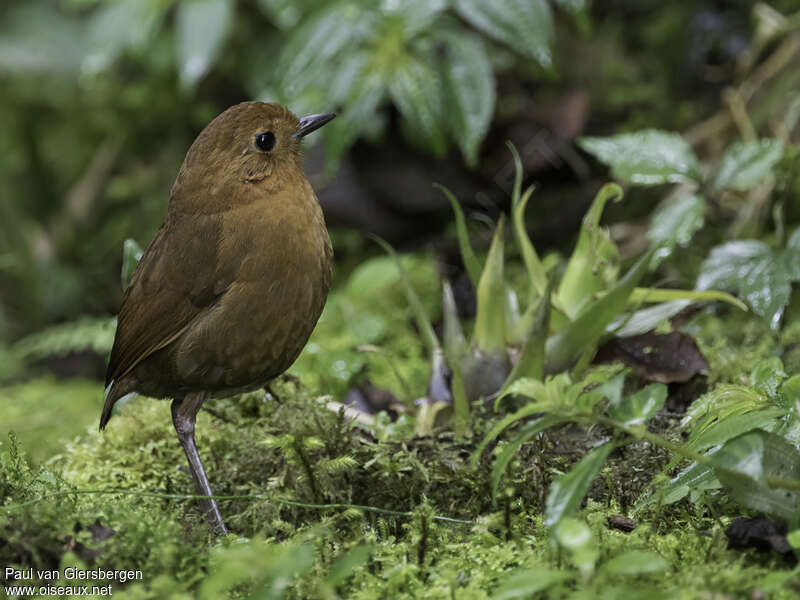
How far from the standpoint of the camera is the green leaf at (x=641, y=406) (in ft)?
5.70

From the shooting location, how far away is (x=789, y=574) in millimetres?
1559

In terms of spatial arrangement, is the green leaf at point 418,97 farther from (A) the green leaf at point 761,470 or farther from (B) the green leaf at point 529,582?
(B) the green leaf at point 529,582

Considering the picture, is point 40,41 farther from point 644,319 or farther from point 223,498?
point 223,498

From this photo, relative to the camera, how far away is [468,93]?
4.13 meters

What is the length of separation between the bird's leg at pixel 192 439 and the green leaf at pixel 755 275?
1885 mm

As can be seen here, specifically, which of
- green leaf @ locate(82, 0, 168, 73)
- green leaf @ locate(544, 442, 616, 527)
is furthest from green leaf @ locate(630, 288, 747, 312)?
green leaf @ locate(82, 0, 168, 73)

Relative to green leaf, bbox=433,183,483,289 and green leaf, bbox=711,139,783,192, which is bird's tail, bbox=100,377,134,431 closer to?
green leaf, bbox=433,183,483,289

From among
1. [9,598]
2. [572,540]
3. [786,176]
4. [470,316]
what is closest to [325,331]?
[470,316]

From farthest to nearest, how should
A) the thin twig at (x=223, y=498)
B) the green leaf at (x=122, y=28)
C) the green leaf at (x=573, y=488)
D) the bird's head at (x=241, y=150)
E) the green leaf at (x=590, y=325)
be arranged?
1. the green leaf at (x=122, y=28)
2. the green leaf at (x=590, y=325)
3. the bird's head at (x=241, y=150)
4. the thin twig at (x=223, y=498)
5. the green leaf at (x=573, y=488)

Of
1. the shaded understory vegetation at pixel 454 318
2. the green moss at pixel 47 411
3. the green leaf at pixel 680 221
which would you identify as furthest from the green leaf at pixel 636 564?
the green moss at pixel 47 411

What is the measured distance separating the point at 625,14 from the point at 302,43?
246cm

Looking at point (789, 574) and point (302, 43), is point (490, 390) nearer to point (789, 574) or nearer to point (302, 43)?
point (789, 574)

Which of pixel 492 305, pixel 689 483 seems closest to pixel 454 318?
pixel 492 305

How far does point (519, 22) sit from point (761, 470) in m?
2.74
